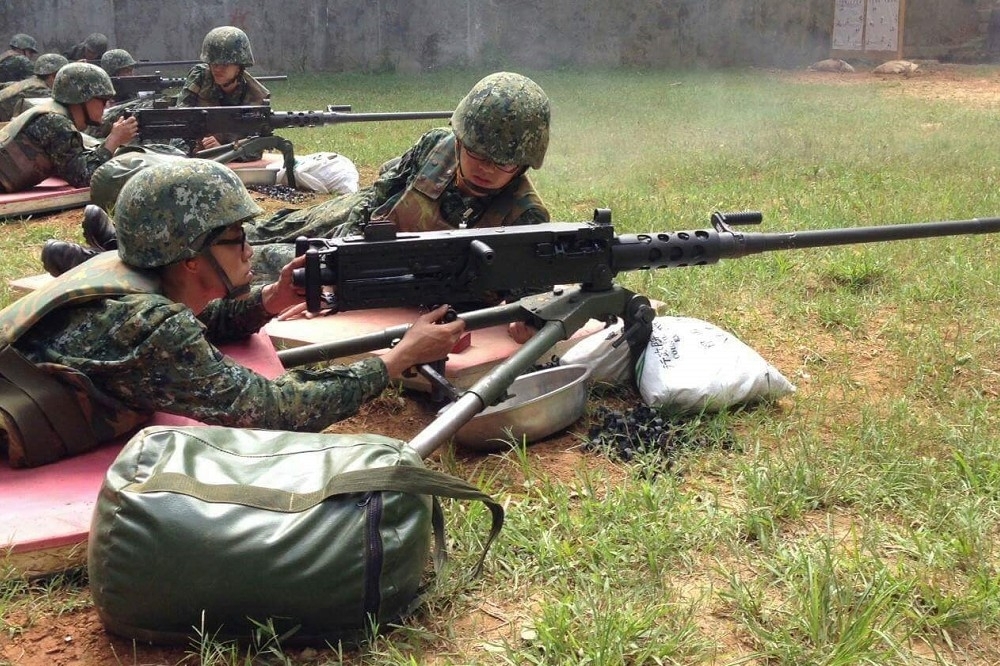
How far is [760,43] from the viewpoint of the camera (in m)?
21.2

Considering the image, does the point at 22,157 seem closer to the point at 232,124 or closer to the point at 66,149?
the point at 66,149

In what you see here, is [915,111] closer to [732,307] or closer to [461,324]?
[732,307]

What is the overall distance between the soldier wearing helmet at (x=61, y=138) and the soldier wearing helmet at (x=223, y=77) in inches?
34.9

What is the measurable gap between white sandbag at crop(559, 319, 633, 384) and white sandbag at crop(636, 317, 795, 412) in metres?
0.16

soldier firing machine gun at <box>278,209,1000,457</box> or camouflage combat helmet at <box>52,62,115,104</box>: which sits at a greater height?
camouflage combat helmet at <box>52,62,115,104</box>

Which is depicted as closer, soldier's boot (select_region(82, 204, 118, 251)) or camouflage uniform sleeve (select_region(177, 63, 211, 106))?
soldier's boot (select_region(82, 204, 118, 251))

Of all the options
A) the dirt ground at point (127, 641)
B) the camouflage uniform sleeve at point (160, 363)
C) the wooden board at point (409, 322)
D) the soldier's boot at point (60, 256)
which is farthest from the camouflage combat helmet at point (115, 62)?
the camouflage uniform sleeve at point (160, 363)

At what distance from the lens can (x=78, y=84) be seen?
8.98 meters

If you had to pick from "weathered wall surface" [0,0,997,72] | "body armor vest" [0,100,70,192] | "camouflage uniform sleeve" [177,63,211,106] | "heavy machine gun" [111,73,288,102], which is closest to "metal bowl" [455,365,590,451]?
"body armor vest" [0,100,70,192]

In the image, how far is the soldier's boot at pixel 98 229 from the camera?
4.53 metres

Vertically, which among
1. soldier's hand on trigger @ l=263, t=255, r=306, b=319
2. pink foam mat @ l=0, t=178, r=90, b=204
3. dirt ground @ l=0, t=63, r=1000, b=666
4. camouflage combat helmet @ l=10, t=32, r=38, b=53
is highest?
camouflage combat helmet @ l=10, t=32, r=38, b=53

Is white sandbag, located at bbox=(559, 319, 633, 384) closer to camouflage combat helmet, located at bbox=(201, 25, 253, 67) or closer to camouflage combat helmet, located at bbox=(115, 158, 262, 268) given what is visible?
camouflage combat helmet, located at bbox=(115, 158, 262, 268)

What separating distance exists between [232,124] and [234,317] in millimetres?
4920

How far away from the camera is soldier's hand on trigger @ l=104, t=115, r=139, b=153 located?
8.66 metres
